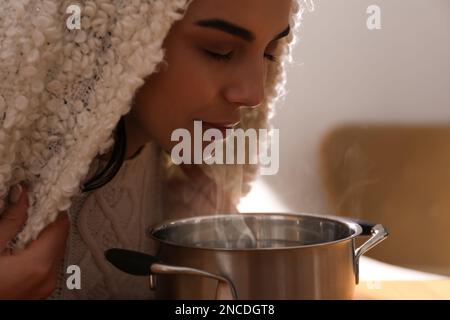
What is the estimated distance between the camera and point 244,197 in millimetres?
769

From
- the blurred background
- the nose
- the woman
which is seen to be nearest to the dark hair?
the woman

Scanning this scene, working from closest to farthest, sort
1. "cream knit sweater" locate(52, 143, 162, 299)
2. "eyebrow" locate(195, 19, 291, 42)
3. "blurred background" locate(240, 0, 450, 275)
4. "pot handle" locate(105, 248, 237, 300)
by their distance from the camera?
"pot handle" locate(105, 248, 237, 300), "eyebrow" locate(195, 19, 291, 42), "cream knit sweater" locate(52, 143, 162, 299), "blurred background" locate(240, 0, 450, 275)

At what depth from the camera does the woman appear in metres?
0.50

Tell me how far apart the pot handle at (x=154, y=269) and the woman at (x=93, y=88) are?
10 centimetres

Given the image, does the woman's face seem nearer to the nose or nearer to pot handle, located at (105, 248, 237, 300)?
the nose

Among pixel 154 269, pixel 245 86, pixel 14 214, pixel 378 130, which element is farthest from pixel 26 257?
pixel 378 130

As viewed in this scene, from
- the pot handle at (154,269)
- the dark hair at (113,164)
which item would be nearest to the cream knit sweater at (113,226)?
the dark hair at (113,164)

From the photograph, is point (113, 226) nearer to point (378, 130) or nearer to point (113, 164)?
point (113, 164)

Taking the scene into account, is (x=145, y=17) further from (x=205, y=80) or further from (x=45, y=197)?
(x=45, y=197)

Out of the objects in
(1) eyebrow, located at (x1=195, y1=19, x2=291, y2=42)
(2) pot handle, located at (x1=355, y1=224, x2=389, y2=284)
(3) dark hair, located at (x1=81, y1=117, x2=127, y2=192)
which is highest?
(1) eyebrow, located at (x1=195, y1=19, x2=291, y2=42)

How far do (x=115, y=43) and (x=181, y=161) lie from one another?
0.73 feet

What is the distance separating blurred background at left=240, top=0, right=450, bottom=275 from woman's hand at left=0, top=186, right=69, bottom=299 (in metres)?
0.33

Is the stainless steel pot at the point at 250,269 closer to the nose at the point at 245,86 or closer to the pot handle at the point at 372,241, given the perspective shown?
the pot handle at the point at 372,241

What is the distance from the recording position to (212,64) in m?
0.56
